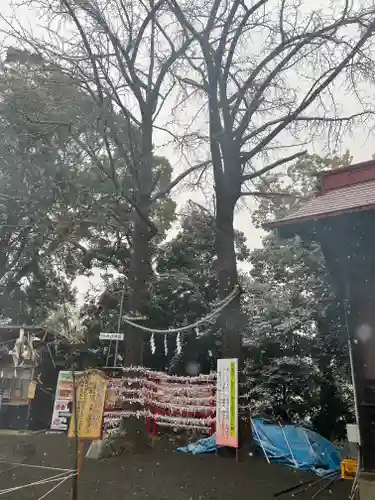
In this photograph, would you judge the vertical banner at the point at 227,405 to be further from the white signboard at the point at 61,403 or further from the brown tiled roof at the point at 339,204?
the white signboard at the point at 61,403

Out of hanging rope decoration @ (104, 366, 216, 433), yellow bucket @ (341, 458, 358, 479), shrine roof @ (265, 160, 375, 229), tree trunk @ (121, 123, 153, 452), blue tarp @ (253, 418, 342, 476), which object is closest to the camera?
shrine roof @ (265, 160, 375, 229)

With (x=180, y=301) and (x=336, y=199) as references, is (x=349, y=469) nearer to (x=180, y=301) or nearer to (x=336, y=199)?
(x=336, y=199)

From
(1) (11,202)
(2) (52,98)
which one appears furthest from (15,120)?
(1) (11,202)

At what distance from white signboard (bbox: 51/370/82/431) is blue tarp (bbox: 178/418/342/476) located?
697 centimetres

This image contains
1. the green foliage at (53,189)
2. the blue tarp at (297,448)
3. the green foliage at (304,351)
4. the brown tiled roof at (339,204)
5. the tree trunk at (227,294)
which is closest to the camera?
the brown tiled roof at (339,204)

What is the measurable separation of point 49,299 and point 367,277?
51.6 ft

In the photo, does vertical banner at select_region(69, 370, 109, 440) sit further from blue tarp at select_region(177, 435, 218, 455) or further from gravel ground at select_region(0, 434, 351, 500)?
blue tarp at select_region(177, 435, 218, 455)

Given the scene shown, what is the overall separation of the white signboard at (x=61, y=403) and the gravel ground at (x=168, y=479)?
5.87 meters

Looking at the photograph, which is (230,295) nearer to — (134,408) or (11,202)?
(134,408)

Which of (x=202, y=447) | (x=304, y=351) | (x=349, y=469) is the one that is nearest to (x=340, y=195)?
(x=349, y=469)

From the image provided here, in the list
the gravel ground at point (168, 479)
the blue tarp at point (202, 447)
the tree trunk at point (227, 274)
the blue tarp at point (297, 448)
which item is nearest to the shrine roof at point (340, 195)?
the tree trunk at point (227, 274)

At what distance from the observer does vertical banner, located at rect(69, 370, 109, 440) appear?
6434 mm

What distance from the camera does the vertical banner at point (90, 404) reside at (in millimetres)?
6434

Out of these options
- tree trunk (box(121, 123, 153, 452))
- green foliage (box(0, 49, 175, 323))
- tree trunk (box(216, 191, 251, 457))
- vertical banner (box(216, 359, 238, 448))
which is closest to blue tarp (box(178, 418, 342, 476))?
tree trunk (box(216, 191, 251, 457))
